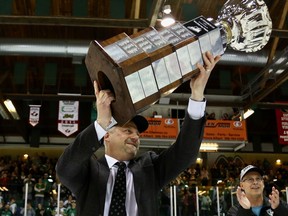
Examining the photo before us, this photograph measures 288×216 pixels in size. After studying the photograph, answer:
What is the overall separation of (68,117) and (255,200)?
31.7 feet

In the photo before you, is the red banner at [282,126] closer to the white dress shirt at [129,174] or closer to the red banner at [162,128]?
the red banner at [162,128]

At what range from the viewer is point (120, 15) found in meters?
7.99

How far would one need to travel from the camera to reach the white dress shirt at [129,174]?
1722 mm

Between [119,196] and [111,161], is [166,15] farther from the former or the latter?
[119,196]

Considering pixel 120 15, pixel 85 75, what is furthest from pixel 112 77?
pixel 85 75

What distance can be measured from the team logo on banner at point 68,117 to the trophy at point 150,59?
1082 cm

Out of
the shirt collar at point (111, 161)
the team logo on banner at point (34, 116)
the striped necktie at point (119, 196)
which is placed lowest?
the striped necktie at point (119, 196)

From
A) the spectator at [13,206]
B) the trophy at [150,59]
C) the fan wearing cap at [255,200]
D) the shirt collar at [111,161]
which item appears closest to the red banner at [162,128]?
the spectator at [13,206]

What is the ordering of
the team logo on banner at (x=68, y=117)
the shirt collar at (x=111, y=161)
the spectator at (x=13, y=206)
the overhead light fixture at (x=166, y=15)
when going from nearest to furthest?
the shirt collar at (x=111, y=161), the overhead light fixture at (x=166, y=15), the spectator at (x=13, y=206), the team logo on banner at (x=68, y=117)

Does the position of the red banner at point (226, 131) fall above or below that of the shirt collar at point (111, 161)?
above

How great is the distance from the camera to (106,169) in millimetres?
1996

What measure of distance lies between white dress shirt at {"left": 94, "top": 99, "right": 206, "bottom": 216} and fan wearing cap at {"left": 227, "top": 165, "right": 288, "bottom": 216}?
1.44 m

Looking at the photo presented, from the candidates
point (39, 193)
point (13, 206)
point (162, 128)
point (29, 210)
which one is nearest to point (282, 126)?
point (162, 128)

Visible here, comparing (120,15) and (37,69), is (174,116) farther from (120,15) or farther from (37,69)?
(120,15)
